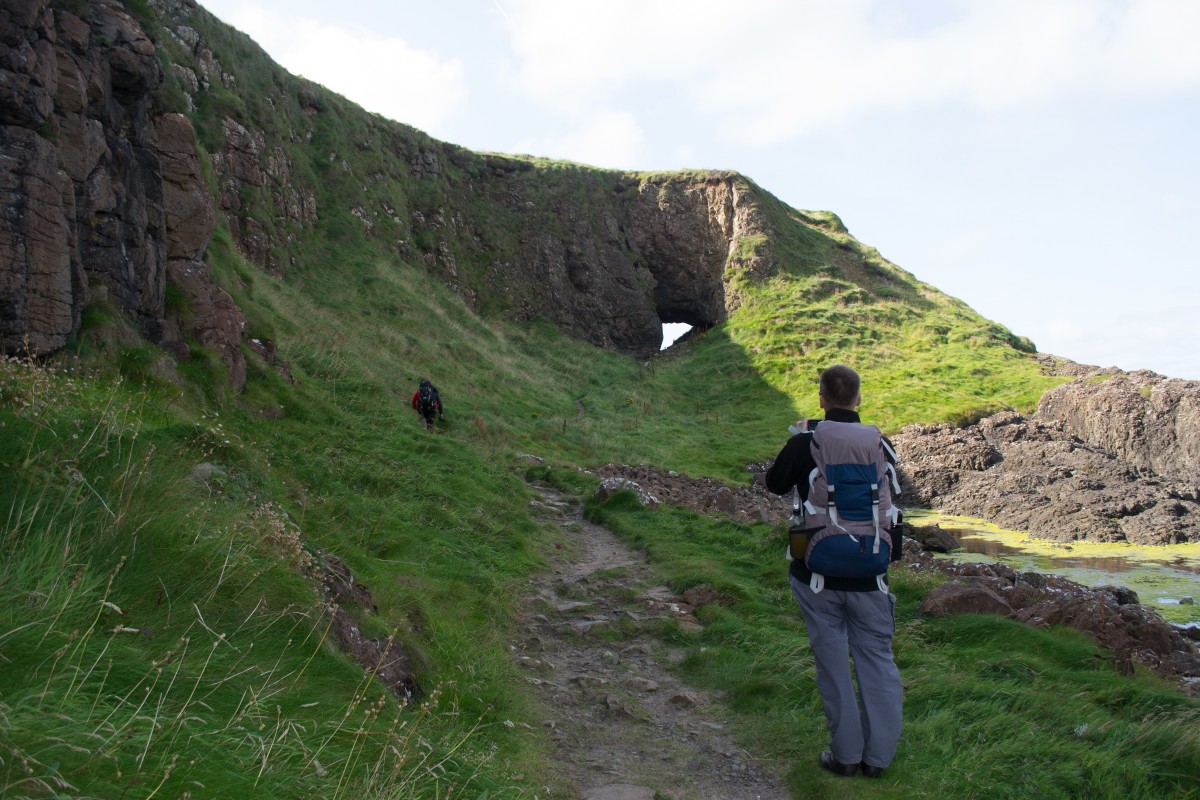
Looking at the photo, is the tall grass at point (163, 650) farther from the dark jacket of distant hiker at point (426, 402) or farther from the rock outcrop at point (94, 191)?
the dark jacket of distant hiker at point (426, 402)

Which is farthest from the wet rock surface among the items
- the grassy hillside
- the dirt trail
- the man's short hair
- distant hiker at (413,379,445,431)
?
distant hiker at (413,379,445,431)

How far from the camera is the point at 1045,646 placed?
661 centimetres

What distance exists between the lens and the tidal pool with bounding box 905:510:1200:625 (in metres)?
11.6

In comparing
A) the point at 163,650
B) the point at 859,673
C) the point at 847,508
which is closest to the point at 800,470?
the point at 847,508

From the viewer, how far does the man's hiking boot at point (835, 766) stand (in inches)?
187

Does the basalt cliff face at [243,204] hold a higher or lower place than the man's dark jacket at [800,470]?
higher

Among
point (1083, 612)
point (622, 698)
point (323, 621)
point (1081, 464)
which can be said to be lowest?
point (622, 698)

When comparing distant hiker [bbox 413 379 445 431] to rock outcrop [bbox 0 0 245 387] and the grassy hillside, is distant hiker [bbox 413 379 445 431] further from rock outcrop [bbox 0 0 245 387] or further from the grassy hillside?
rock outcrop [bbox 0 0 245 387]

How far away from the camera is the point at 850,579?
15.8 ft

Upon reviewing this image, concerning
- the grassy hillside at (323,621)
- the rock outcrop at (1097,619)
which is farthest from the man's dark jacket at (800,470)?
the rock outcrop at (1097,619)

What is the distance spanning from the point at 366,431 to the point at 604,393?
74.6 ft

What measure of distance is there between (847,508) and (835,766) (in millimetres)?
1641

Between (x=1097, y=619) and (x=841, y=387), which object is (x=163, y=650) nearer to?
(x=841, y=387)

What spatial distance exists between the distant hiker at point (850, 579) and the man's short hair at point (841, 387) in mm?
→ 87
